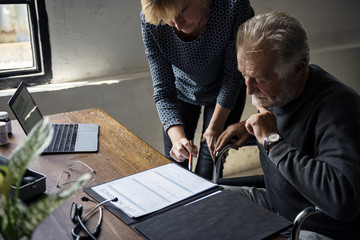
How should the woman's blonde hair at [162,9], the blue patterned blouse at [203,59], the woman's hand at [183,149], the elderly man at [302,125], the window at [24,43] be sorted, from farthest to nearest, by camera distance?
1. the window at [24,43]
2. the blue patterned blouse at [203,59]
3. the woman's hand at [183,149]
4. the woman's blonde hair at [162,9]
5. the elderly man at [302,125]

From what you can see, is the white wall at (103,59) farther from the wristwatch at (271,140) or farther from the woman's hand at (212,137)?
the wristwatch at (271,140)

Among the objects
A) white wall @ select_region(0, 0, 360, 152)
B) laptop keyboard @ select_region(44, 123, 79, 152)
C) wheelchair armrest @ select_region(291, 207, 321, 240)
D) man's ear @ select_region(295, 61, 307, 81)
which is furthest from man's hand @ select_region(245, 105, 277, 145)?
white wall @ select_region(0, 0, 360, 152)

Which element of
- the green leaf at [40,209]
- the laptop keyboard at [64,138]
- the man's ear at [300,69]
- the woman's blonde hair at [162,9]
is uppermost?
the woman's blonde hair at [162,9]

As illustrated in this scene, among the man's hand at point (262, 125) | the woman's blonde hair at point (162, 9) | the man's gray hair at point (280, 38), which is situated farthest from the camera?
the woman's blonde hair at point (162, 9)

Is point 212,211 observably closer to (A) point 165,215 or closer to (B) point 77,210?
(A) point 165,215

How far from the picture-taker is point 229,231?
42.8 inches

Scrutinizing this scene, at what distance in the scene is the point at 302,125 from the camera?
1380mm

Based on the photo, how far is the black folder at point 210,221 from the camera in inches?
42.5

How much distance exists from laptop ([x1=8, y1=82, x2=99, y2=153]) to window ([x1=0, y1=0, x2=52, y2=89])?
0.81 metres

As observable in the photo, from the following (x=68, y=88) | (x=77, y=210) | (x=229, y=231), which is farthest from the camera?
(x=68, y=88)

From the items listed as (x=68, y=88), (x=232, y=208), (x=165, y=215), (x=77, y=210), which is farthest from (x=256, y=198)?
(x=68, y=88)

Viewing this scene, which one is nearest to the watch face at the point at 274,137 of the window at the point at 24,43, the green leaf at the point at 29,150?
the green leaf at the point at 29,150

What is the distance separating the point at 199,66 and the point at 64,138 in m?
0.68

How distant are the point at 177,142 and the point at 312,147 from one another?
1.93ft
